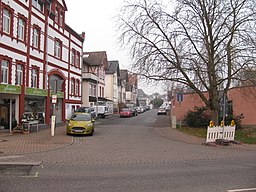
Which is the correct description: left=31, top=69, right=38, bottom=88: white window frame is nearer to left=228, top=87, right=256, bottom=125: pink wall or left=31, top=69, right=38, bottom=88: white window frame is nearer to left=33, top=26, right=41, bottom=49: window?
left=33, top=26, right=41, bottom=49: window

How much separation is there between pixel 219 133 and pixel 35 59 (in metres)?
15.8

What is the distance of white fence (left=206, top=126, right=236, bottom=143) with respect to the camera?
1558 centimetres

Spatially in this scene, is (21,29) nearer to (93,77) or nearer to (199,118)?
(199,118)

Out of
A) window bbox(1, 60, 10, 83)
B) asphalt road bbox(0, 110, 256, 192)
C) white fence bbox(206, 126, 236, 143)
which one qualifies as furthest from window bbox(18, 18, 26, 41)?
white fence bbox(206, 126, 236, 143)

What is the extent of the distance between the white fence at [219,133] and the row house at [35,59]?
9.46m

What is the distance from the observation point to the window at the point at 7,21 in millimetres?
18688

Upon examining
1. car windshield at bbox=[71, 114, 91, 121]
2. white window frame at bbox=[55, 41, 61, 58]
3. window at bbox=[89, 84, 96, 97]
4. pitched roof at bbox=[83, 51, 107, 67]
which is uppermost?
pitched roof at bbox=[83, 51, 107, 67]

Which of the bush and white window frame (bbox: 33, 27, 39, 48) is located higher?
white window frame (bbox: 33, 27, 39, 48)

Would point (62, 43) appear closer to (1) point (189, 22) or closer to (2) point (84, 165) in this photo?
(1) point (189, 22)

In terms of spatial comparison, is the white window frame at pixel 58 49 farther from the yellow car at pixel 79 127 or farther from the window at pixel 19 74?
the yellow car at pixel 79 127

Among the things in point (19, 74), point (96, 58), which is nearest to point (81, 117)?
point (19, 74)

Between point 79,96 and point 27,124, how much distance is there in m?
16.2

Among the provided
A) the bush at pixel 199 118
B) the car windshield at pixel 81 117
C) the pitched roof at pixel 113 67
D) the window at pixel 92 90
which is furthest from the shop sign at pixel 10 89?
the pitched roof at pixel 113 67

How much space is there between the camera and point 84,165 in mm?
9047
